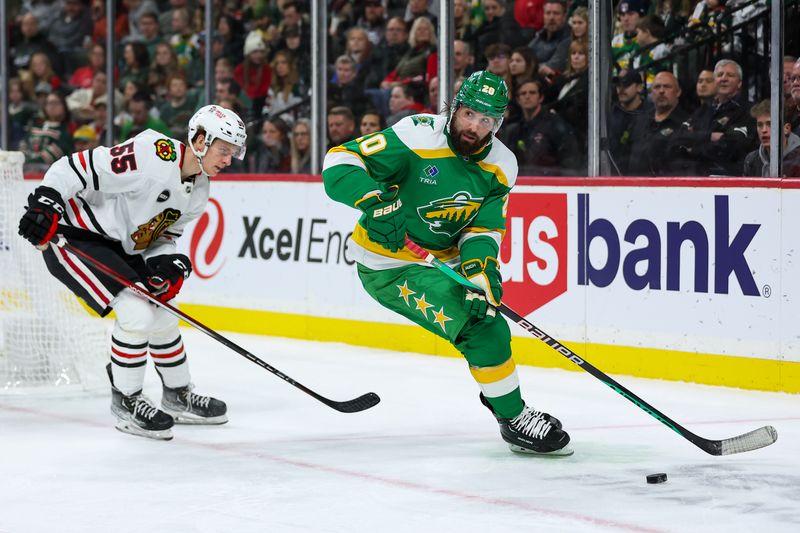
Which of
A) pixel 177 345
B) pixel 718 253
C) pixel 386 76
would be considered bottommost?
pixel 177 345

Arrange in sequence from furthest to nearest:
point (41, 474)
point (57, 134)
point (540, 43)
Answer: point (57, 134), point (540, 43), point (41, 474)

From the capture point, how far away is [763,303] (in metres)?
4.88

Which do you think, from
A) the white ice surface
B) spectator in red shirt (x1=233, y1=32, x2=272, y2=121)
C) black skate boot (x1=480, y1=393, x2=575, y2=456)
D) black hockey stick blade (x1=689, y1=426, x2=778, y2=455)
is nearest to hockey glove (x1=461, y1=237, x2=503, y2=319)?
black skate boot (x1=480, y1=393, x2=575, y2=456)

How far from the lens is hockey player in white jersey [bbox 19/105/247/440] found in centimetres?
397

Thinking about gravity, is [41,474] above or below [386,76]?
below

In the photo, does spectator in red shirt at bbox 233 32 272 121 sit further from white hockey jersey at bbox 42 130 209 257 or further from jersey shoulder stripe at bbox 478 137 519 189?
jersey shoulder stripe at bbox 478 137 519 189

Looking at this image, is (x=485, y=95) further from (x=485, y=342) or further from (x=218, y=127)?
(x=218, y=127)

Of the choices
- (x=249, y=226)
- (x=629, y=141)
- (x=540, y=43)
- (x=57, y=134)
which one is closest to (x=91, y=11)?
(x=57, y=134)

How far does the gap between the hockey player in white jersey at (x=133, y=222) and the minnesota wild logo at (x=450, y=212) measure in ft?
2.14

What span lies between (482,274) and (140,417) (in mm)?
1161

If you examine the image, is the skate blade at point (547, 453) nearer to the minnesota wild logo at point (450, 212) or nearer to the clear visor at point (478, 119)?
the minnesota wild logo at point (450, 212)

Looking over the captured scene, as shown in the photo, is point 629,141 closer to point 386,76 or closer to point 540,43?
point 540,43

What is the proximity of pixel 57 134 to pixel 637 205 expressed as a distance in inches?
187

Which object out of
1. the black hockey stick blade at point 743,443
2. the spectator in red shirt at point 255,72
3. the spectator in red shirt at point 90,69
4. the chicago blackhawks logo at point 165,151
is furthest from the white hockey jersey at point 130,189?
the spectator in red shirt at point 90,69
